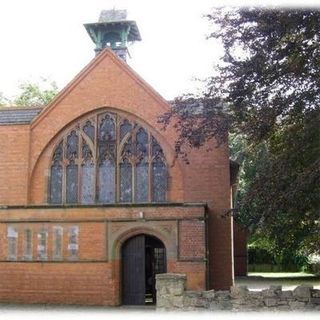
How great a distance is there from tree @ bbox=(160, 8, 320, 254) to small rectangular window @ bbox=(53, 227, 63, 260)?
8187mm

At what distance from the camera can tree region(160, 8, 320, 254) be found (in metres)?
11.9

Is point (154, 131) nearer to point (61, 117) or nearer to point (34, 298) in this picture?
point (61, 117)

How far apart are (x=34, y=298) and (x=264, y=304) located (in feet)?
32.1

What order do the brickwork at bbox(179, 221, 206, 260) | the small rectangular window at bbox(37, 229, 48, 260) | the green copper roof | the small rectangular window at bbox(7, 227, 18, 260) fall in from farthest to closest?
the green copper roof → the small rectangular window at bbox(7, 227, 18, 260) → the small rectangular window at bbox(37, 229, 48, 260) → the brickwork at bbox(179, 221, 206, 260)

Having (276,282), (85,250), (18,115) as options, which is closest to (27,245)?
(85,250)

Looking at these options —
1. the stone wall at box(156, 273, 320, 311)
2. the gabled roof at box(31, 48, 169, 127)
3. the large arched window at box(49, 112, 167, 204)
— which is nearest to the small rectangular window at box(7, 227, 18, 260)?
the large arched window at box(49, 112, 167, 204)

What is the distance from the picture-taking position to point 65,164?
846 inches

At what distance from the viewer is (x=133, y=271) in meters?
20.1

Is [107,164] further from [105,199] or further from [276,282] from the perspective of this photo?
[276,282]

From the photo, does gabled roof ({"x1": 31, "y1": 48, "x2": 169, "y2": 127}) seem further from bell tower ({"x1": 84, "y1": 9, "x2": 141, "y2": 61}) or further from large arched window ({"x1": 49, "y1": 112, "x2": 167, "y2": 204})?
bell tower ({"x1": 84, "y1": 9, "x2": 141, "y2": 61})

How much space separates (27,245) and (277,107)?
11.7m

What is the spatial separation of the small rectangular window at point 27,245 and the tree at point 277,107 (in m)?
9.02

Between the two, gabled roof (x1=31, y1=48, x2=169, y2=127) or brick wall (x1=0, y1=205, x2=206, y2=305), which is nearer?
brick wall (x1=0, y1=205, x2=206, y2=305)

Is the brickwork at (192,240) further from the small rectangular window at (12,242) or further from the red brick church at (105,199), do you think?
the small rectangular window at (12,242)
